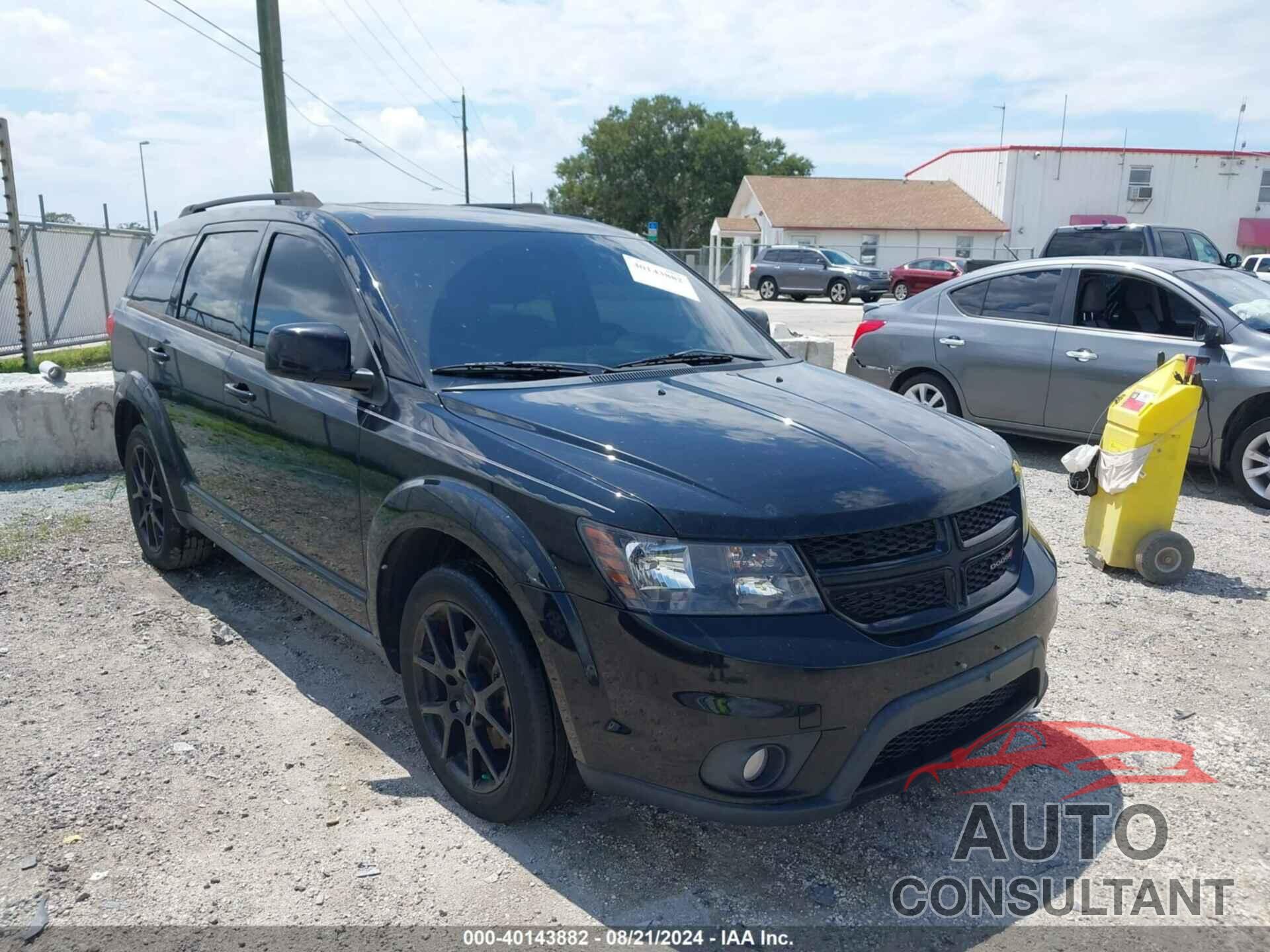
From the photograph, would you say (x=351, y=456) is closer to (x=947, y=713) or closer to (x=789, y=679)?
(x=789, y=679)

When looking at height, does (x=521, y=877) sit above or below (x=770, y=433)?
below

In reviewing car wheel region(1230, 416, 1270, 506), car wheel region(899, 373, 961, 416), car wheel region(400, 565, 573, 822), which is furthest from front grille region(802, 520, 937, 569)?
car wheel region(899, 373, 961, 416)

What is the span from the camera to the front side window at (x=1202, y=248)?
47.4ft

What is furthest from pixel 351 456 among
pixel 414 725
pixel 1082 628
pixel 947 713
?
pixel 1082 628

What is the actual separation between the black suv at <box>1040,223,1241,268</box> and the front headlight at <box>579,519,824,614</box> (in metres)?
12.3

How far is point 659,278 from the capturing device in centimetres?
412

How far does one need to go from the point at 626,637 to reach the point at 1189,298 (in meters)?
6.17

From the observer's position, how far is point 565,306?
3.67 metres

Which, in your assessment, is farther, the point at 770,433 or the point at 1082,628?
the point at 1082,628

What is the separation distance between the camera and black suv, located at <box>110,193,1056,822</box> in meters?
2.47

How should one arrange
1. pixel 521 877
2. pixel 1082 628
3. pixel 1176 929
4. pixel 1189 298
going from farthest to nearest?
pixel 1189 298 < pixel 1082 628 < pixel 521 877 < pixel 1176 929

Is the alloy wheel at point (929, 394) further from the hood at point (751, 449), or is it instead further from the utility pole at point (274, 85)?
the utility pole at point (274, 85)

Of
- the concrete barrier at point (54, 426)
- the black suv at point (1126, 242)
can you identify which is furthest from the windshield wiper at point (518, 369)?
the black suv at point (1126, 242)

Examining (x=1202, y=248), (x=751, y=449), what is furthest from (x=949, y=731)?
(x=1202, y=248)
